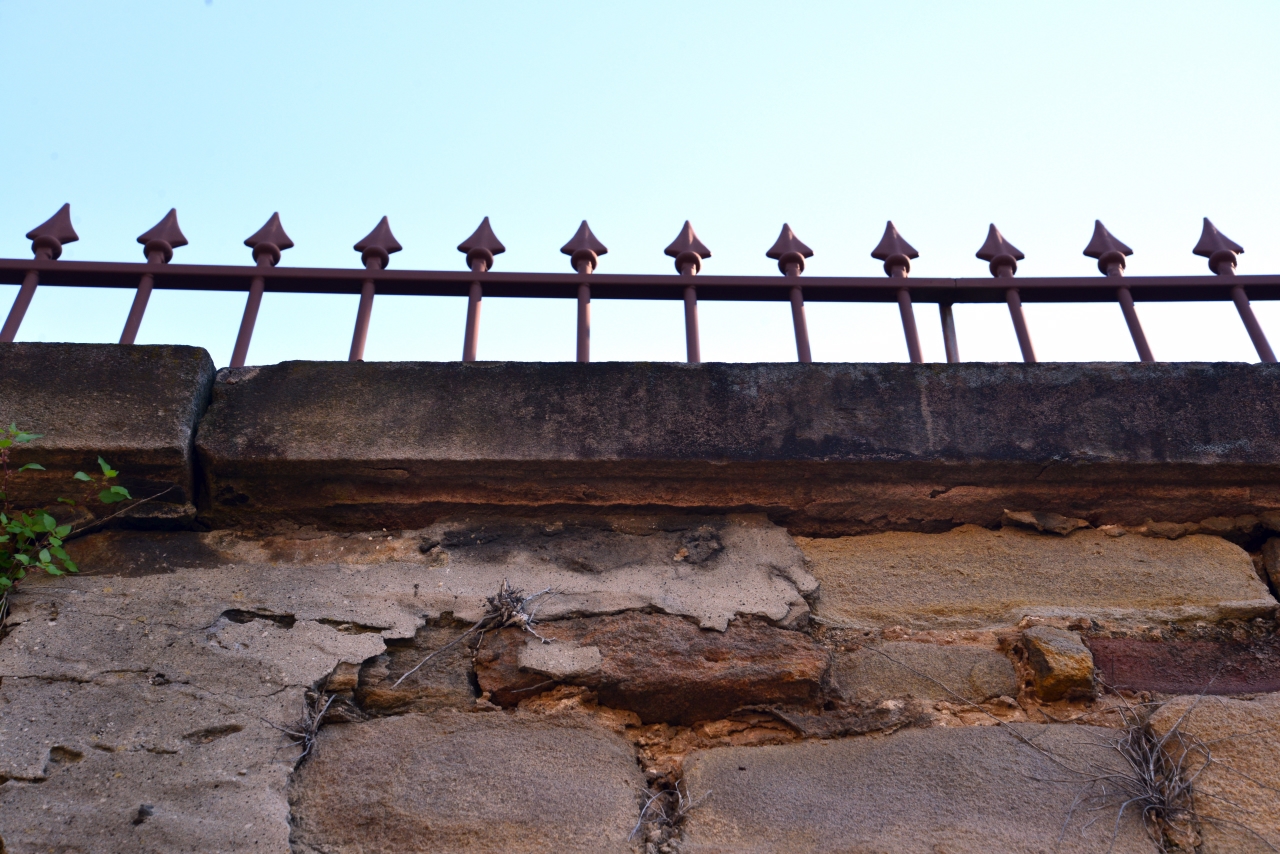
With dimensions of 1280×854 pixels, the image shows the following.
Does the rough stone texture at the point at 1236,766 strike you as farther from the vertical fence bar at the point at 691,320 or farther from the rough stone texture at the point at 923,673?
the vertical fence bar at the point at 691,320

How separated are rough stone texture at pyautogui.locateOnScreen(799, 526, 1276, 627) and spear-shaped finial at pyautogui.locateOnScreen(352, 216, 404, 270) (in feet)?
3.88

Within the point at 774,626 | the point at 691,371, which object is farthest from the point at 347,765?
the point at 691,371

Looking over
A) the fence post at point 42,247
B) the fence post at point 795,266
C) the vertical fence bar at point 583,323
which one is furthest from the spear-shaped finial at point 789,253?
the fence post at point 42,247

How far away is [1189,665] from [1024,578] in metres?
0.34

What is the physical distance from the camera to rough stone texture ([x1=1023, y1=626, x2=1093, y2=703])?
1.84 meters

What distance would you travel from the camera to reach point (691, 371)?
2168 millimetres

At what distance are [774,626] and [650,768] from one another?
14.7 inches

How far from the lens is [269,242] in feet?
7.73

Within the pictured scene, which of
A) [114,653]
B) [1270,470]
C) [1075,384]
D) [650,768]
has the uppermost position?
[1075,384]

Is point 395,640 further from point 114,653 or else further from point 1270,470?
point 1270,470

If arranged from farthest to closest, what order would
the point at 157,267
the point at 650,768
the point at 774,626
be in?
the point at 157,267, the point at 774,626, the point at 650,768

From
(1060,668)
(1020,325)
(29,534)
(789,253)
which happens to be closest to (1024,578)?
(1060,668)

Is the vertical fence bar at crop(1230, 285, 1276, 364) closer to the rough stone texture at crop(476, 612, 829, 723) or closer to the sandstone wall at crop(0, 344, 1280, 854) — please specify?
the sandstone wall at crop(0, 344, 1280, 854)

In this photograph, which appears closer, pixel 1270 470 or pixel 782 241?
pixel 1270 470
